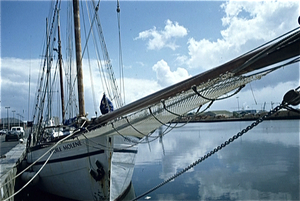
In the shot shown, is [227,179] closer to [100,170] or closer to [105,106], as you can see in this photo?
[105,106]

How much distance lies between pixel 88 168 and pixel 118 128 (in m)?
2.55

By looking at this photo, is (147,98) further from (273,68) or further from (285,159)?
(285,159)

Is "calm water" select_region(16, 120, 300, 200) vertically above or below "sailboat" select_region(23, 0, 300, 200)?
below

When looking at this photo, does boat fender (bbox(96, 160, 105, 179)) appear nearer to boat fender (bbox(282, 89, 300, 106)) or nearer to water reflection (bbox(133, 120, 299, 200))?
water reflection (bbox(133, 120, 299, 200))

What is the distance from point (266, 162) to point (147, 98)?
662 inches

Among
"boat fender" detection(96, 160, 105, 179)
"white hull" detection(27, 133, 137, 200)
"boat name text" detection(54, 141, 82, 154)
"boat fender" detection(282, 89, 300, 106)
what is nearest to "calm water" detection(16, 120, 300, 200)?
"white hull" detection(27, 133, 137, 200)

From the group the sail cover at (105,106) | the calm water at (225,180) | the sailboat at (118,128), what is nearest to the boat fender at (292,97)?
the sailboat at (118,128)

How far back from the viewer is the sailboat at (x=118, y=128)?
13.6ft

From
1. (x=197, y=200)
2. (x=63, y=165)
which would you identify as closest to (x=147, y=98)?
(x=63, y=165)

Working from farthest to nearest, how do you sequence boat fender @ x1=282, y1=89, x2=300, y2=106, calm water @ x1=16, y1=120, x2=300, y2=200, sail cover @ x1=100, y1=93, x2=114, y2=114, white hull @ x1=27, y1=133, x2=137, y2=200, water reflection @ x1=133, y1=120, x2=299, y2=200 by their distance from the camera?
water reflection @ x1=133, y1=120, x2=299, y2=200
calm water @ x1=16, y1=120, x2=300, y2=200
sail cover @ x1=100, y1=93, x2=114, y2=114
white hull @ x1=27, y1=133, x2=137, y2=200
boat fender @ x1=282, y1=89, x2=300, y2=106

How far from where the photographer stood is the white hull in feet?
28.6

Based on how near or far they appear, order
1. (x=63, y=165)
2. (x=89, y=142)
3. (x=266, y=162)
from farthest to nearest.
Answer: (x=266, y=162) < (x=63, y=165) < (x=89, y=142)

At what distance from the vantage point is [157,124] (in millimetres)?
6828

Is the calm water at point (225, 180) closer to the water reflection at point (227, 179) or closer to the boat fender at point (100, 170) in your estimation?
the water reflection at point (227, 179)
